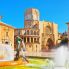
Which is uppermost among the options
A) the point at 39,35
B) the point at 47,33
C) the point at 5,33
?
the point at 47,33

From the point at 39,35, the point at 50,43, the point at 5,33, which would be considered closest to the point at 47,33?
the point at 50,43

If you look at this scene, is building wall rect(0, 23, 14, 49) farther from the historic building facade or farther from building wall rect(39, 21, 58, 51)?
building wall rect(39, 21, 58, 51)

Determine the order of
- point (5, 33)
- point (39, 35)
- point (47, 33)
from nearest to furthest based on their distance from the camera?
1. point (5, 33)
2. point (39, 35)
3. point (47, 33)

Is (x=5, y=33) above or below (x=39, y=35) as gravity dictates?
below

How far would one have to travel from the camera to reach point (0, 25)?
46.0m

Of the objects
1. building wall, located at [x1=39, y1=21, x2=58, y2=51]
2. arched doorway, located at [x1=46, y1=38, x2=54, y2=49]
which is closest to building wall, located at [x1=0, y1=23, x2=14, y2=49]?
building wall, located at [x1=39, y1=21, x2=58, y2=51]

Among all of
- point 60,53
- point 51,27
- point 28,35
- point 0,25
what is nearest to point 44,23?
point 51,27

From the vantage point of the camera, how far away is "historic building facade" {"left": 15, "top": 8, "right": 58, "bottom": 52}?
2955 inches

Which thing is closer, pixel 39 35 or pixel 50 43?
pixel 39 35

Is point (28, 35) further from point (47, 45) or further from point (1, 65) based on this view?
point (1, 65)

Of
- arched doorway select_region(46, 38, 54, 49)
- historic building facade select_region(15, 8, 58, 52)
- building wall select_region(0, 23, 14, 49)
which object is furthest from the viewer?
arched doorway select_region(46, 38, 54, 49)

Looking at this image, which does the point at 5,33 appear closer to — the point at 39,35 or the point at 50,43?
the point at 39,35

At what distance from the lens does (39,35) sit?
254 feet

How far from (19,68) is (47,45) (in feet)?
202
